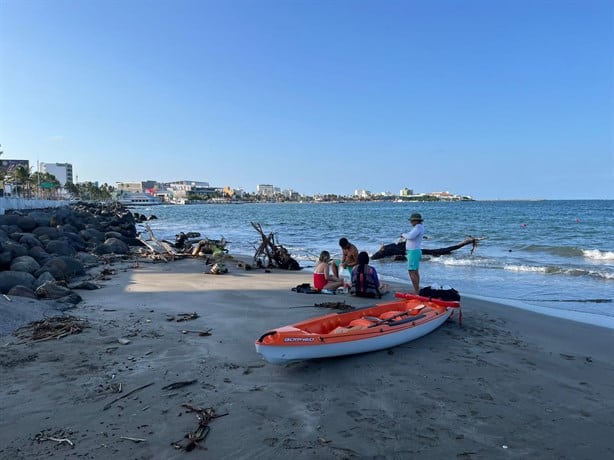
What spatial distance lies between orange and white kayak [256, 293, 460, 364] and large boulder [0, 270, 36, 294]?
19.2 feet

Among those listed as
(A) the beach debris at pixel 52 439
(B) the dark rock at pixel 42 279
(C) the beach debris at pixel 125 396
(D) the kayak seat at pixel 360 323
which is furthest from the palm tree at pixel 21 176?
(A) the beach debris at pixel 52 439

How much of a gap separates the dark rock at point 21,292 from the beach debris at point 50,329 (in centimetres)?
137

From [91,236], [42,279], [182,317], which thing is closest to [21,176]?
[91,236]

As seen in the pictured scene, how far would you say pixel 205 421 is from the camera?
406 centimetres

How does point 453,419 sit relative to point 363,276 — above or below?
below

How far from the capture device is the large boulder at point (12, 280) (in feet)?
27.6

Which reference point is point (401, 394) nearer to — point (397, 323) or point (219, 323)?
point (397, 323)

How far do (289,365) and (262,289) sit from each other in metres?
5.42

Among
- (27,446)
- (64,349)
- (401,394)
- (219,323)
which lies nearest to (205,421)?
(27,446)

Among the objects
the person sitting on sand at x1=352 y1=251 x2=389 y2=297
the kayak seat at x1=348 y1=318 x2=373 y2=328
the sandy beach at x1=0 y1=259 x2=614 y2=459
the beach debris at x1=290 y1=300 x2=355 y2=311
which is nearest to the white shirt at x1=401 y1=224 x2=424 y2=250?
the person sitting on sand at x1=352 y1=251 x2=389 y2=297

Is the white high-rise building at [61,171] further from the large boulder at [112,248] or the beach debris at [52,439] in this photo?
the beach debris at [52,439]

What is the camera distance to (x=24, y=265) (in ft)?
34.3

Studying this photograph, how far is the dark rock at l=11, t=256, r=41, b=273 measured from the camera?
A: 1034 cm

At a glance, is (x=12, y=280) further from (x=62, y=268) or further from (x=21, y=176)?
(x=21, y=176)
